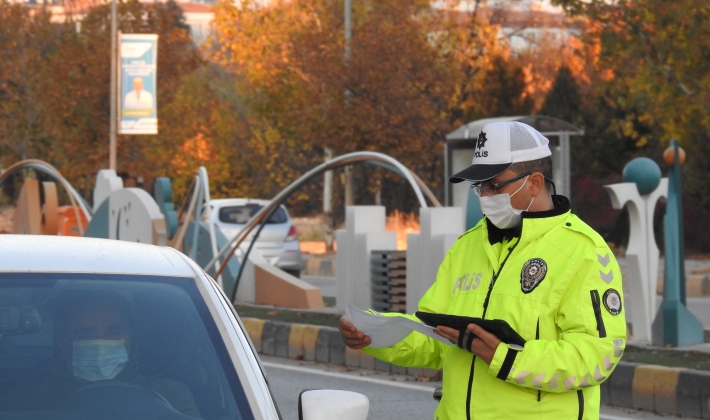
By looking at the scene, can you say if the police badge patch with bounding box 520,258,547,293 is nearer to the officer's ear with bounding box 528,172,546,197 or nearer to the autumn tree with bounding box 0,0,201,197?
the officer's ear with bounding box 528,172,546,197

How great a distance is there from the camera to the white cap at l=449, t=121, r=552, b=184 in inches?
130

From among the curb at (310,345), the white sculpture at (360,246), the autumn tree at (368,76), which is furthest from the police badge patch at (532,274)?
the autumn tree at (368,76)

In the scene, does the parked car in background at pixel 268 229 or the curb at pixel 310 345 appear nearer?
the curb at pixel 310 345

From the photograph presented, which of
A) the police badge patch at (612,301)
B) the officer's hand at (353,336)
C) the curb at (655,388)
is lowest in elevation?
the curb at (655,388)

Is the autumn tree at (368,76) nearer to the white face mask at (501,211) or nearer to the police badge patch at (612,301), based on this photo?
the white face mask at (501,211)

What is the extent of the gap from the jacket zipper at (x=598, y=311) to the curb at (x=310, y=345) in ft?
23.9

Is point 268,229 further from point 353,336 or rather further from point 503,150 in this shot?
A: point 503,150

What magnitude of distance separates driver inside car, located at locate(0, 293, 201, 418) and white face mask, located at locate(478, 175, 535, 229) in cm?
93

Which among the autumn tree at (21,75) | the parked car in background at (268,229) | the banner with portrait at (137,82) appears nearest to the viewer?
the parked car in background at (268,229)

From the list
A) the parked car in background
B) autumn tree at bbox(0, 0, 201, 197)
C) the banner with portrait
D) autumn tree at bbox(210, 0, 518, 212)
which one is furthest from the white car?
autumn tree at bbox(0, 0, 201, 197)

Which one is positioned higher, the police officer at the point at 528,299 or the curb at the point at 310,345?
the police officer at the point at 528,299

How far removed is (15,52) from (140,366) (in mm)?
35935

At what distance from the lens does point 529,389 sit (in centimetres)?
316

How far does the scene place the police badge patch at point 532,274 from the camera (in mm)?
3152
